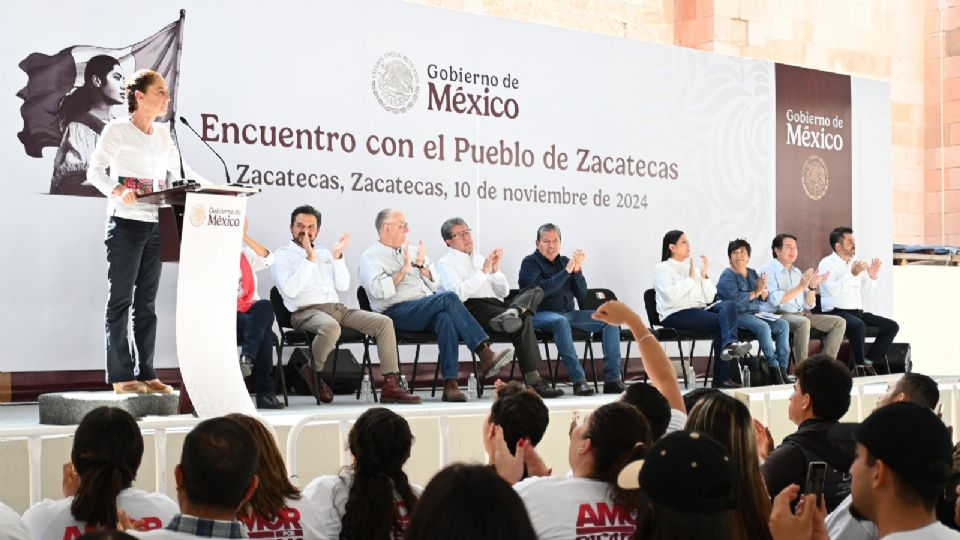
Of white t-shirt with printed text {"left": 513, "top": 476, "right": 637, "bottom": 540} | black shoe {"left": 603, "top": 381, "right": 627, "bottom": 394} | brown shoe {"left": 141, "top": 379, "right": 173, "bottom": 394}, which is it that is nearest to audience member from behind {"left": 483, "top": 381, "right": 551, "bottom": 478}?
white t-shirt with printed text {"left": 513, "top": 476, "right": 637, "bottom": 540}

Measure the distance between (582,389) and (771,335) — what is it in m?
1.78

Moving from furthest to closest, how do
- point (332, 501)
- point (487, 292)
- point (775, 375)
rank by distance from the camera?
point (775, 375)
point (487, 292)
point (332, 501)

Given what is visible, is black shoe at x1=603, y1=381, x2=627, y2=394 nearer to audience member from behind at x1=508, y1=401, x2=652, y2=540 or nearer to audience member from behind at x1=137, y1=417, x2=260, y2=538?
audience member from behind at x1=508, y1=401, x2=652, y2=540

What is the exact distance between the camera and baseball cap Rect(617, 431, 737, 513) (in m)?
1.72

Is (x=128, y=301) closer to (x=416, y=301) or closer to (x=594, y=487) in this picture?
(x=416, y=301)

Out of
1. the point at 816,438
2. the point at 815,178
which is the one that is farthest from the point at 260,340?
the point at 815,178

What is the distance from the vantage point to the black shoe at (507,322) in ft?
24.3

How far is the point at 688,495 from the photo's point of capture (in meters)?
1.72

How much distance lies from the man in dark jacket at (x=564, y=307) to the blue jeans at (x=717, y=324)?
0.68 meters

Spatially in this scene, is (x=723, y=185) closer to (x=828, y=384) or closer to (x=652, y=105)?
(x=652, y=105)

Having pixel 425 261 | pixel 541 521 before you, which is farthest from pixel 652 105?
pixel 541 521

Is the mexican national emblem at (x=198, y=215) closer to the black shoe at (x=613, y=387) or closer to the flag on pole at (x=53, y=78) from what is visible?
the flag on pole at (x=53, y=78)

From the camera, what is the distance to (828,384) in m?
3.31

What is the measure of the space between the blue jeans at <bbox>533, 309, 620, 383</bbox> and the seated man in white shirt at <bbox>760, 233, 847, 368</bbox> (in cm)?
164
